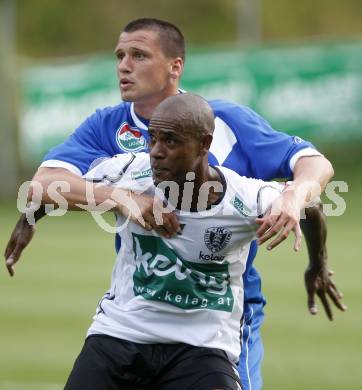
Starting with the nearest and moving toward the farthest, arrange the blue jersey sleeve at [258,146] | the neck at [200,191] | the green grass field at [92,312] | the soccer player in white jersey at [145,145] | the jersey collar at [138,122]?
the neck at [200,191]
the soccer player in white jersey at [145,145]
the blue jersey sleeve at [258,146]
the jersey collar at [138,122]
the green grass field at [92,312]

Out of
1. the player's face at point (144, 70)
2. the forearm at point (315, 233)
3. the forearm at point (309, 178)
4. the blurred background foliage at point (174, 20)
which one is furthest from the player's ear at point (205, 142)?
the blurred background foliage at point (174, 20)

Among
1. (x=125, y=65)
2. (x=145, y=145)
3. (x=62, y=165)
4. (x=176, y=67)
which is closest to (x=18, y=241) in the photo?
(x=62, y=165)

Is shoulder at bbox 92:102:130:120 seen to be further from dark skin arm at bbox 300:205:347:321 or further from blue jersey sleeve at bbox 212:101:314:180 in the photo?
dark skin arm at bbox 300:205:347:321

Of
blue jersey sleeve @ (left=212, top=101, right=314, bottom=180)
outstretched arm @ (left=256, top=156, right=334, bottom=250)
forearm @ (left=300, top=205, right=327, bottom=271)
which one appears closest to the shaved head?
outstretched arm @ (left=256, top=156, right=334, bottom=250)

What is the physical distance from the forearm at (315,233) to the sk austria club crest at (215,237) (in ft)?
2.05

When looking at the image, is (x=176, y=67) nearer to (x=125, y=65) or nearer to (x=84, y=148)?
(x=125, y=65)

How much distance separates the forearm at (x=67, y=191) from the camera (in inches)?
227

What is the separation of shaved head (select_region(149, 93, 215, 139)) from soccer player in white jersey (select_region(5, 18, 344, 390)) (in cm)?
57

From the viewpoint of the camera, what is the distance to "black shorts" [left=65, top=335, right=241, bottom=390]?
539 centimetres

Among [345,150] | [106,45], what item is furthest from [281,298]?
[106,45]

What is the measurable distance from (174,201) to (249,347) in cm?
111

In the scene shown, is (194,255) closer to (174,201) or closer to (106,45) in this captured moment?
(174,201)

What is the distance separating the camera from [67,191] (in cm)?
592

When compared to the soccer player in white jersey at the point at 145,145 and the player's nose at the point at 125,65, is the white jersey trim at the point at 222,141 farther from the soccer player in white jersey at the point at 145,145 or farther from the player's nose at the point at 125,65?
the player's nose at the point at 125,65
